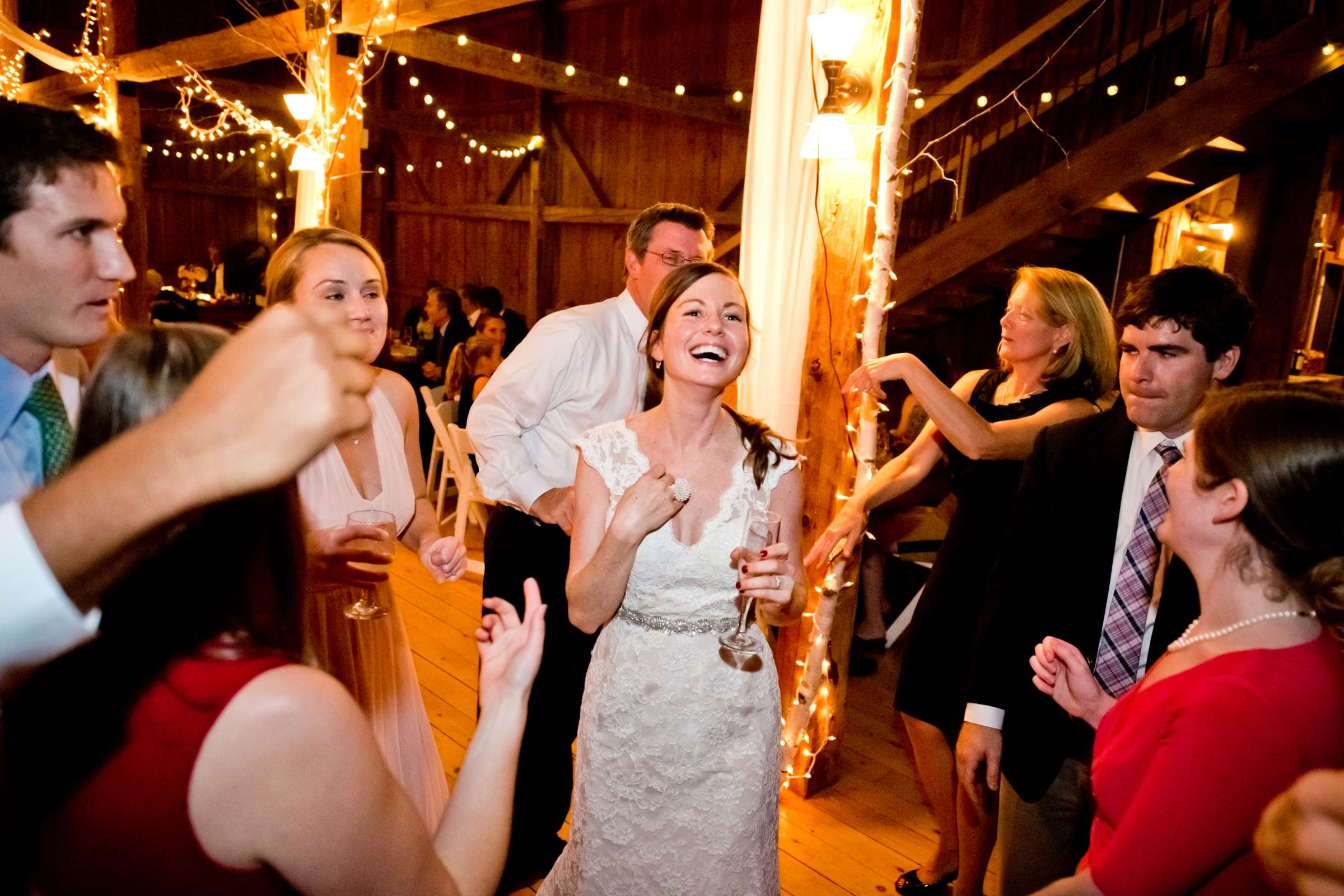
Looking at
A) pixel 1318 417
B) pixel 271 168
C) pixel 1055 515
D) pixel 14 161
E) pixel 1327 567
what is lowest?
pixel 1055 515

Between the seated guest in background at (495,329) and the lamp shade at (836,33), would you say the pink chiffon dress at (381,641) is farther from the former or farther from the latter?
the seated guest in background at (495,329)

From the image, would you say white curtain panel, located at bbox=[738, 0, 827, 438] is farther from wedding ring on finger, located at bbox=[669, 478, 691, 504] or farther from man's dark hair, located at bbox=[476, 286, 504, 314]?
man's dark hair, located at bbox=[476, 286, 504, 314]

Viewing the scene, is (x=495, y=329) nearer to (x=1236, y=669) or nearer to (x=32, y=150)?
(x=32, y=150)

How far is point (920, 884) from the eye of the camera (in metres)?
2.40

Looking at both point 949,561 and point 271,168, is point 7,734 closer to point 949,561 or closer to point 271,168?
point 949,561

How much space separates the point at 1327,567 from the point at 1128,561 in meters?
0.63

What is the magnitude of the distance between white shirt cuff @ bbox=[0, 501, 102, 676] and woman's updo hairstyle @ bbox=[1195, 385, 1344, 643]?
4.05ft

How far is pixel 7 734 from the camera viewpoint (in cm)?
75

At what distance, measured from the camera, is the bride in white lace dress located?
1690 millimetres

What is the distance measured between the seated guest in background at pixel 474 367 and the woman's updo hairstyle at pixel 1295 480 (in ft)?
15.5

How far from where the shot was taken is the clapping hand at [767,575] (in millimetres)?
1447

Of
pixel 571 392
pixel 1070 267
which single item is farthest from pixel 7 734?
pixel 1070 267

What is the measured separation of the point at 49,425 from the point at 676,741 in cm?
123

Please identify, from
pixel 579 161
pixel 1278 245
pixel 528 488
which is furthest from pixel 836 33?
pixel 579 161
